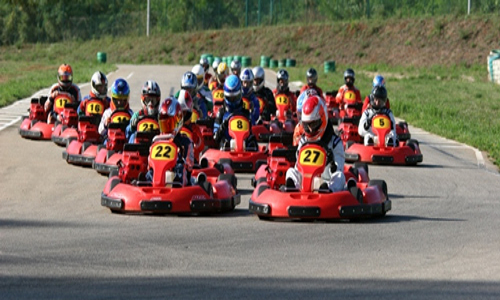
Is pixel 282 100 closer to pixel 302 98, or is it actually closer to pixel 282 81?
pixel 282 81

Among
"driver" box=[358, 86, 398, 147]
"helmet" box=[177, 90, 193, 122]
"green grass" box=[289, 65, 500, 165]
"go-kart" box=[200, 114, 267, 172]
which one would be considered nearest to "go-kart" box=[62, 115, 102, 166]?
"go-kart" box=[200, 114, 267, 172]

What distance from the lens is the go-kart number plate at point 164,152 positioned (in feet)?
37.4

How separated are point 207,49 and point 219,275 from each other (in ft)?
201

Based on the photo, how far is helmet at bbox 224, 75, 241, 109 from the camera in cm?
1700

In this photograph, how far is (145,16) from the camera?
267 ft

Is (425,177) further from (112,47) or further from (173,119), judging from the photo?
(112,47)

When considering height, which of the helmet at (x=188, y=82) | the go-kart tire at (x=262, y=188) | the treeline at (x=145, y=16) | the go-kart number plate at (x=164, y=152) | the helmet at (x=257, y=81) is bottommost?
the go-kart tire at (x=262, y=188)

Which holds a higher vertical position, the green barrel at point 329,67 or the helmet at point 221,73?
the helmet at point 221,73

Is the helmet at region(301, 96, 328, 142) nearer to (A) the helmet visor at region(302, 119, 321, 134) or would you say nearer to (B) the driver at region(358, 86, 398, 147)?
(A) the helmet visor at region(302, 119, 321, 134)

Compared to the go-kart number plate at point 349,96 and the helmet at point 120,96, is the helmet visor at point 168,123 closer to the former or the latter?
the helmet at point 120,96

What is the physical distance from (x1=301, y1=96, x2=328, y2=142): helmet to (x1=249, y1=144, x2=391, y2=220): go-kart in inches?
15.1

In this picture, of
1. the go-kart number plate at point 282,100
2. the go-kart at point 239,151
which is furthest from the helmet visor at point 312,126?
the go-kart number plate at point 282,100

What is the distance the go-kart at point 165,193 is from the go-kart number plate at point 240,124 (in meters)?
4.43

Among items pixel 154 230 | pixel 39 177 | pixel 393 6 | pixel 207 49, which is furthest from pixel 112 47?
pixel 154 230
